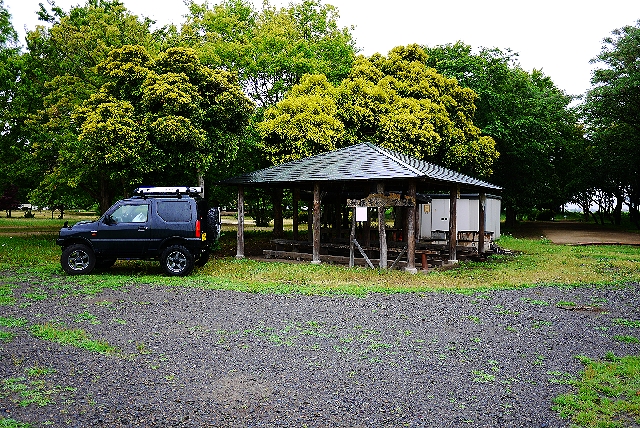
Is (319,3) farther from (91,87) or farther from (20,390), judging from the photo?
(20,390)

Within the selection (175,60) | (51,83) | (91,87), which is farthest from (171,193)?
(51,83)

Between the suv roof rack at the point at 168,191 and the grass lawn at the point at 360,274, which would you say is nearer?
the grass lawn at the point at 360,274

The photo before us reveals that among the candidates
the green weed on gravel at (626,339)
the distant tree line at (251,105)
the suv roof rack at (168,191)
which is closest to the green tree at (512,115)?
the distant tree line at (251,105)

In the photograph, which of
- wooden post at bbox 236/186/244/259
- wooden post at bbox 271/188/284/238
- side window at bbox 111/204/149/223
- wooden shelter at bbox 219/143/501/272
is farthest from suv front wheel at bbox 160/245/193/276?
→ wooden post at bbox 271/188/284/238

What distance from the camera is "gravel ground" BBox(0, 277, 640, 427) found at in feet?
14.9

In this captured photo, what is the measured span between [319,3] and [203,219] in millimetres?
27737

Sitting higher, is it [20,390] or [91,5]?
[91,5]

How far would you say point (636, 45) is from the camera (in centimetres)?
2744

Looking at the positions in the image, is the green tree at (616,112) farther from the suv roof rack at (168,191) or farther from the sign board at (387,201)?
the suv roof rack at (168,191)

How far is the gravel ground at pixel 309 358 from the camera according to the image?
178 inches

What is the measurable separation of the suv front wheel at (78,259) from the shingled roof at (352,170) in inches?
206

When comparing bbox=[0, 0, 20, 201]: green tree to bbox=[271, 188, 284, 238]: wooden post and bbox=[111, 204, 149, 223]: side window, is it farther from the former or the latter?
bbox=[111, 204, 149, 223]: side window

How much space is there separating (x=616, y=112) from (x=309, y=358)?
2915cm

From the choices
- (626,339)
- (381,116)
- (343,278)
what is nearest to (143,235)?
(343,278)
